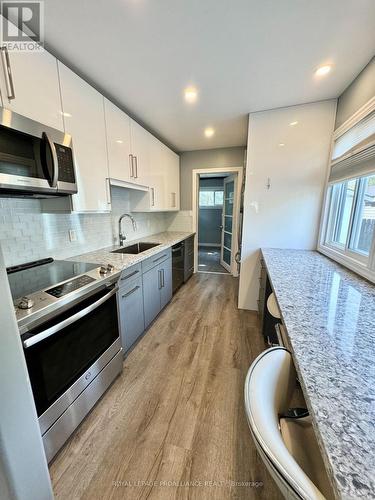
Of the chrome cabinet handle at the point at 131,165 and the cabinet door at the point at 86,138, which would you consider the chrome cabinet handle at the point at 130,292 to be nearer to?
the cabinet door at the point at 86,138

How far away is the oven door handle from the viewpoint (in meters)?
0.92

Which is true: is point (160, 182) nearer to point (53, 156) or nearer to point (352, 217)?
point (53, 156)

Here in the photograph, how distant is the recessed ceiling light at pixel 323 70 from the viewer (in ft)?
5.15

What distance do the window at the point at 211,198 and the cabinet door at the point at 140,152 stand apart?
421 cm

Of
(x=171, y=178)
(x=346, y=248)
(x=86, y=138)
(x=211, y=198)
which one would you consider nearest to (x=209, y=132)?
(x=171, y=178)

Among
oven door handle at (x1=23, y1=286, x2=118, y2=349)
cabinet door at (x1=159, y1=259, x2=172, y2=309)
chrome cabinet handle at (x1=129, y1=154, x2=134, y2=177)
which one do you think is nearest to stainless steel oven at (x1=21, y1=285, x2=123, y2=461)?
oven door handle at (x1=23, y1=286, x2=118, y2=349)

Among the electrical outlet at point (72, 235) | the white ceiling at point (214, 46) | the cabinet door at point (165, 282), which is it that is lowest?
the cabinet door at point (165, 282)

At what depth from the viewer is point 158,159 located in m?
3.02

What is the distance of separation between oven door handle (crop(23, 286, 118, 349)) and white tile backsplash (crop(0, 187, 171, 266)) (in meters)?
0.71

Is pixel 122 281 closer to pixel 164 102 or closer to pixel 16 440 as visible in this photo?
pixel 16 440

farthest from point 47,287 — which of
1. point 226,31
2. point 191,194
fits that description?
point 191,194

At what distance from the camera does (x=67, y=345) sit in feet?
3.82

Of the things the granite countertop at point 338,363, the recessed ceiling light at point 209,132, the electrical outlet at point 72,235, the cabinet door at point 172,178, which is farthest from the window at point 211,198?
the granite countertop at point 338,363

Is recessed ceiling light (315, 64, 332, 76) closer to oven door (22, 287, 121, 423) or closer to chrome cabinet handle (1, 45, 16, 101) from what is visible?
chrome cabinet handle (1, 45, 16, 101)
